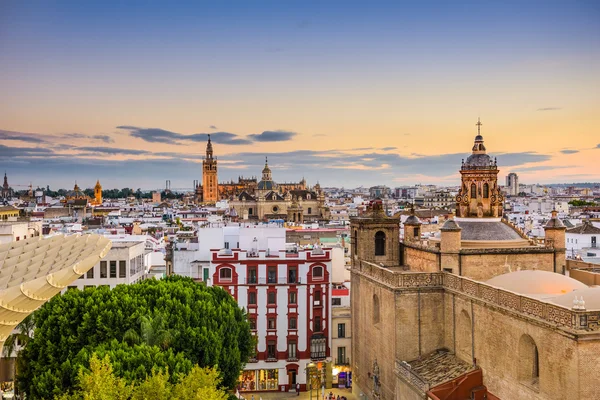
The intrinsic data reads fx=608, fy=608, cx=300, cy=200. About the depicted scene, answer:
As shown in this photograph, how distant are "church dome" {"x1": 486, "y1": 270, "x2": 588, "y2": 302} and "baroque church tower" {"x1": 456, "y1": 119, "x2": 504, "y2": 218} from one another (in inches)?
289

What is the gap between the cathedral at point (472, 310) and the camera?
20.2 meters

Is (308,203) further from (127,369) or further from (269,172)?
(127,369)

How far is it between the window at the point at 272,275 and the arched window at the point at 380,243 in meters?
7.36

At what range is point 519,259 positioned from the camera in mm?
30469

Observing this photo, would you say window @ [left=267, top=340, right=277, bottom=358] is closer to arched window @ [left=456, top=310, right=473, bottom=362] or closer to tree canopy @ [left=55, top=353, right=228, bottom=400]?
arched window @ [left=456, top=310, right=473, bottom=362]

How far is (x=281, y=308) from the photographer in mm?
39688

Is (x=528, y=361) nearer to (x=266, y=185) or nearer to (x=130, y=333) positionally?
(x=130, y=333)

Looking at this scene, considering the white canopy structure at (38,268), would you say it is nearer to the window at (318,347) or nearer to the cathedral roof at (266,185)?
the window at (318,347)

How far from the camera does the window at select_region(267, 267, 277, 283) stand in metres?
39.8

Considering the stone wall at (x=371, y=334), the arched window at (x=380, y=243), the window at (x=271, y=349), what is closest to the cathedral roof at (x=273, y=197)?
the window at (x=271, y=349)

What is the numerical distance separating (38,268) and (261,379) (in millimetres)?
21027

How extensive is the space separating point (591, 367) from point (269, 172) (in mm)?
141244

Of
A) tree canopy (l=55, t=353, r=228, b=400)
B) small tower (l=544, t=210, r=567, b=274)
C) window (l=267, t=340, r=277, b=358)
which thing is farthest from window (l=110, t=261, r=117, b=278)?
small tower (l=544, t=210, r=567, b=274)

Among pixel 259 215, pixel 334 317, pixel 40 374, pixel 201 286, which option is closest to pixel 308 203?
pixel 259 215
